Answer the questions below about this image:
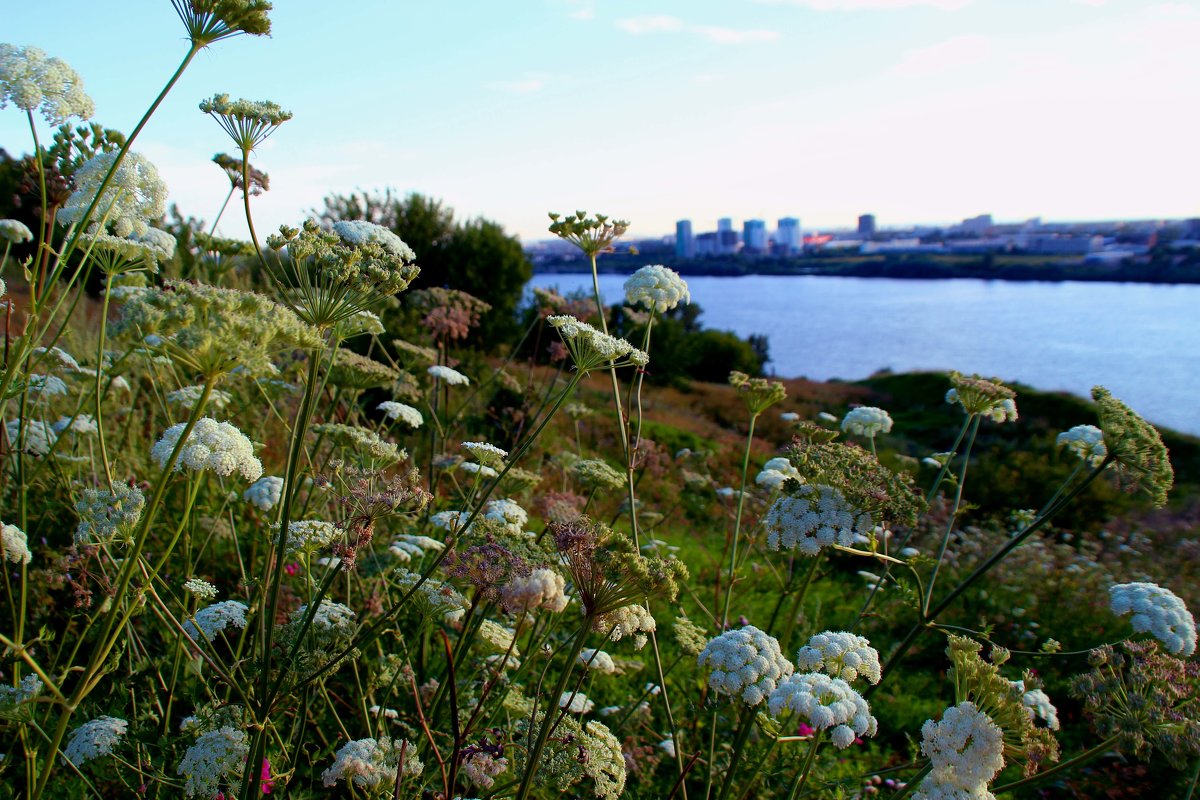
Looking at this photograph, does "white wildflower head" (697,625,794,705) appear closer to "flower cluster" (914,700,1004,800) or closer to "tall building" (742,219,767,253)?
"flower cluster" (914,700,1004,800)

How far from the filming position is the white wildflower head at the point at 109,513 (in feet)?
8.28

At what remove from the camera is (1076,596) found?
8.77 metres

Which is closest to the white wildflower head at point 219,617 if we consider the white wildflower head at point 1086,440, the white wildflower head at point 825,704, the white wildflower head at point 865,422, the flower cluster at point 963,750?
the white wildflower head at point 825,704

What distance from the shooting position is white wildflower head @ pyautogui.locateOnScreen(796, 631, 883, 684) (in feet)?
9.32

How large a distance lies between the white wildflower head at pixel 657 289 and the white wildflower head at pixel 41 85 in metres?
2.65

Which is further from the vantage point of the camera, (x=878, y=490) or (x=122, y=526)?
(x=878, y=490)

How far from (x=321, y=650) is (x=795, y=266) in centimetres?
9321

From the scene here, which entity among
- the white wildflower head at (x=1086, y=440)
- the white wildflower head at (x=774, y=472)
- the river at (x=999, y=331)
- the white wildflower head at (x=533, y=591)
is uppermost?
the white wildflower head at (x=533, y=591)

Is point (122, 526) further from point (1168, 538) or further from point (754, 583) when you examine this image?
point (1168, 538)

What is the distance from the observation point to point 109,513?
8.43 feet

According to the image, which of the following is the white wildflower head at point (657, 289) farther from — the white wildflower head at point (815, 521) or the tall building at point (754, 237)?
the tall building at point (754, 237)

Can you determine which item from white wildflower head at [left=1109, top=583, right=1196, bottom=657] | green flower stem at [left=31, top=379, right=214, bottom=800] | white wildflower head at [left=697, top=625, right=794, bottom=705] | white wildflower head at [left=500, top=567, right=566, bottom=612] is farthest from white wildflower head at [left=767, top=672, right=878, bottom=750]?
green flower stem at [left=31, top=379, right=214, bottom=800]

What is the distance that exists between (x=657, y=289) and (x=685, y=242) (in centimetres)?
6511

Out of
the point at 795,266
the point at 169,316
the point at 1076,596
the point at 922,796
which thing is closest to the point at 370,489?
the point at 169,316
